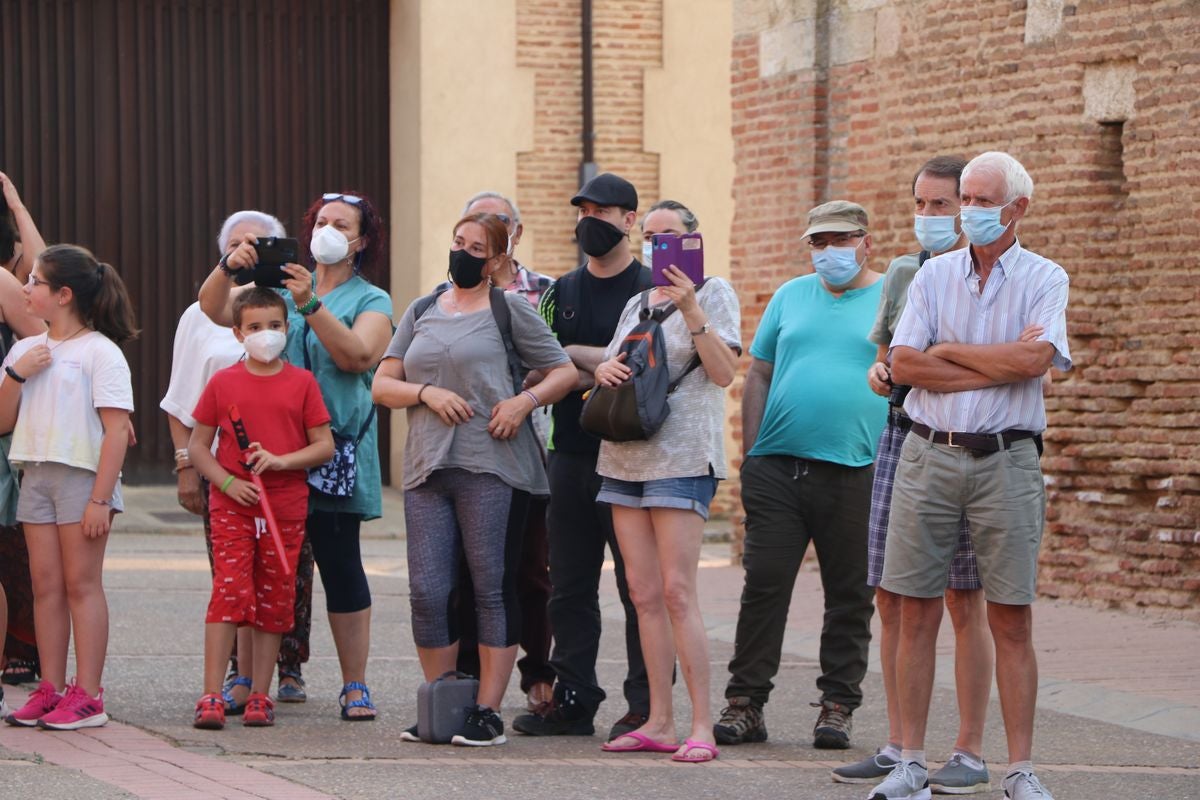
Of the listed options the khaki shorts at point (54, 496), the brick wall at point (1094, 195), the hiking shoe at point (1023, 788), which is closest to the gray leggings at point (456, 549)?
the khaki shorts at point (54, 496)

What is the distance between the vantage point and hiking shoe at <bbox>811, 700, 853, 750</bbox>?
7.56 metres

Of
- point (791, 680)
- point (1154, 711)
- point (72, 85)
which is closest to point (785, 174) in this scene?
point (791, 680)

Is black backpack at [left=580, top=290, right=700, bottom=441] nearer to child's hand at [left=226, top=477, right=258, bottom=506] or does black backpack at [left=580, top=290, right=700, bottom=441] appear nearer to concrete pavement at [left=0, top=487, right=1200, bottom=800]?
concrete pavement at [left=0, top=487, right=1200, bottom=800]

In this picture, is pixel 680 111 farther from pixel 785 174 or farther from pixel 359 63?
pixel 785 174

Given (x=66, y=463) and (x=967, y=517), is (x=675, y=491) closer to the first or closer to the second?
(x=967, y=517)

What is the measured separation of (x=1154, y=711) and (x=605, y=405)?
2.92 meters

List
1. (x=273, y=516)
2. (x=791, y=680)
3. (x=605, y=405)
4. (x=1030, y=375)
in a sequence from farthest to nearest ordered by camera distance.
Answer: (x=791, y=680) → (x=273, y=516) → (x=605, y=405) → (x=1030, y=375)

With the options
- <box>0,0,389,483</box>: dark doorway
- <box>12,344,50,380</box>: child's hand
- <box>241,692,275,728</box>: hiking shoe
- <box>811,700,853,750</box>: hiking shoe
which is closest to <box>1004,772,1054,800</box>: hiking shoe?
<box>811,700,853,750</box>: hiking shoe

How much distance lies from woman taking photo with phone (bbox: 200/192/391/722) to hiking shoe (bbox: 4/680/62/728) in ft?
3.67

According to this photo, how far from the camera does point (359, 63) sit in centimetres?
2059

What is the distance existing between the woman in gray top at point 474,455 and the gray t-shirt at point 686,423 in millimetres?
348

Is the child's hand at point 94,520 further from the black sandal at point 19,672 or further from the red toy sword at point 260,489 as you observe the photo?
the black sandal at point 19,672

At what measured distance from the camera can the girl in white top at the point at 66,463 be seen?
751 centimetres

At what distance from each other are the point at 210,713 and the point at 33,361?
1.43 m
